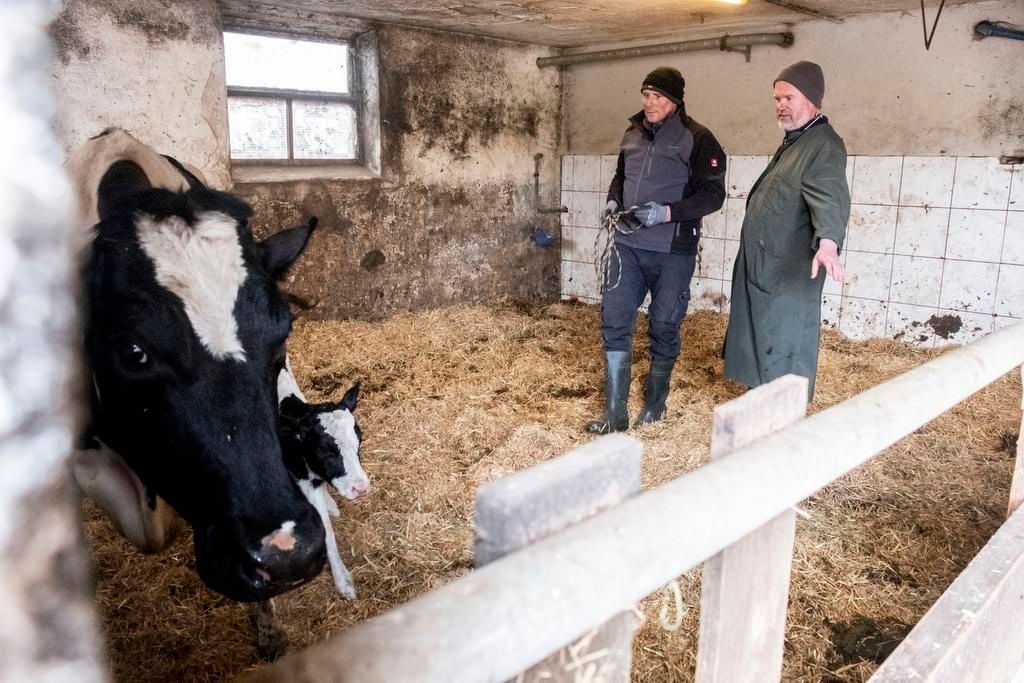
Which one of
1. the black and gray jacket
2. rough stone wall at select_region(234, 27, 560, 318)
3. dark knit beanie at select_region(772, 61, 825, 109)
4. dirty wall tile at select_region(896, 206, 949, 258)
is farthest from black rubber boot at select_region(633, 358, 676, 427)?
rough stone wall at select_region(234, 27, 560, 318)

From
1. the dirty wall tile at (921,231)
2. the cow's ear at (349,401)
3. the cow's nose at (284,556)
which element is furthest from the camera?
the dirty wall tile at (921,231)

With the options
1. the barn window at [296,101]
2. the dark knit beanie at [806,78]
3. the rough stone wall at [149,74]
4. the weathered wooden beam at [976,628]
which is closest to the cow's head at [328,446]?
the weathered wooden beam at [976,628]

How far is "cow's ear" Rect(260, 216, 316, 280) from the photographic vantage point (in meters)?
2.08

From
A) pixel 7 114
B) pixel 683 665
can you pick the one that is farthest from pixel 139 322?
pixel 683 665

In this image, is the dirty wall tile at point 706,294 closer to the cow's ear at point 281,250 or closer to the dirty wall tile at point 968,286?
the dirty wall tile at point 968,286

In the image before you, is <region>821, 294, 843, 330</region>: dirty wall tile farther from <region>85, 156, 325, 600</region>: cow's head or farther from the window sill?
<region>85, 156, 325, 600</region>: cow's head

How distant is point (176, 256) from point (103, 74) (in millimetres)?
3754

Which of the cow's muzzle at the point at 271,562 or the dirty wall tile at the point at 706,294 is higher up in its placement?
the cow's muzzle at the point at 271,562

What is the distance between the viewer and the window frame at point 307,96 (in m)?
5.46

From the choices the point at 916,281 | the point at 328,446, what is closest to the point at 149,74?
the point at 328,446

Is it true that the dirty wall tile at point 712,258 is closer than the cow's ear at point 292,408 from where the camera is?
No

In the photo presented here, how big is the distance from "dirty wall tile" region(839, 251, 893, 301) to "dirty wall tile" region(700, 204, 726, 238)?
1084 mm

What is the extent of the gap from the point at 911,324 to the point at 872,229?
0.79 metres

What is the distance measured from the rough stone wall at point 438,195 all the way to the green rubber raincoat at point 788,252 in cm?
373
